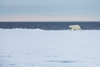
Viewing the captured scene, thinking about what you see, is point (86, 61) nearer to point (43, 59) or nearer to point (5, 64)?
point (43, 59)

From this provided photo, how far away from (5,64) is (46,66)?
1089 millimetres

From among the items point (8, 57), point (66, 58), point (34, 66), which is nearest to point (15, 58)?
point (8, 57)

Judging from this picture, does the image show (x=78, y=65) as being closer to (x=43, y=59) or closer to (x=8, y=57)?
(x=43, y=59)

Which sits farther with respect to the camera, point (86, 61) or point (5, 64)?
point (86, 61)

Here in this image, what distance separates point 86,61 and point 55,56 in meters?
1.13

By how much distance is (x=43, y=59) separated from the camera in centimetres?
584

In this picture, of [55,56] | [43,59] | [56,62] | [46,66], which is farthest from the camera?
[55,56]

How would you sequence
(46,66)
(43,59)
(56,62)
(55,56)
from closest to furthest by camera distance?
(46,66)
(56,62)
(43,59)
(55,56)

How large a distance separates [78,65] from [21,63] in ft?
4.97

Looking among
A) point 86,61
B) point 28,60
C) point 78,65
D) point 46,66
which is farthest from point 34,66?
point 86,61

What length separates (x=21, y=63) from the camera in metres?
5.31

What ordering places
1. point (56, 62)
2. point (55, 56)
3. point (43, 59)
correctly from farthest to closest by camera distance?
point (55, 56) < point (43, 59) < point (56, 62)

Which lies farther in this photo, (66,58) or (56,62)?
(66,58)

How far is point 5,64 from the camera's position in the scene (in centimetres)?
517
